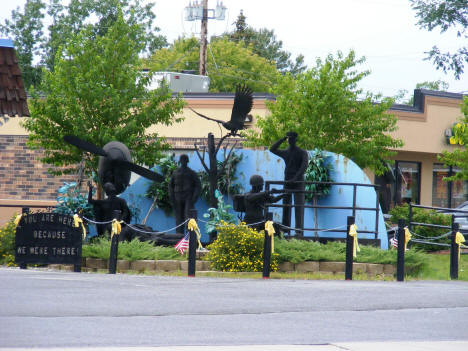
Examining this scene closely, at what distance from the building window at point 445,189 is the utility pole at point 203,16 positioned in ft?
44.6

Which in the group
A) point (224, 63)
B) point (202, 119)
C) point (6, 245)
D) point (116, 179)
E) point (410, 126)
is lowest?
point (6, 245)

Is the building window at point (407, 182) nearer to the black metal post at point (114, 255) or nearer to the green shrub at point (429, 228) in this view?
the green shrub at point (429, 228)

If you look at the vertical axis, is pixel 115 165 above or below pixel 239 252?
above

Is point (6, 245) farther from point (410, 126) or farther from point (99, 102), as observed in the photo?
point (410, 126)

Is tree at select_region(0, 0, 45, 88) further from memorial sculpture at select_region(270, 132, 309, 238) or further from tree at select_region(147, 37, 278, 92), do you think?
memorial sculpture at select_region(270, 132, 309, 238)

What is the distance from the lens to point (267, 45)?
270 ft

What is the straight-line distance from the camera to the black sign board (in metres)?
16.8

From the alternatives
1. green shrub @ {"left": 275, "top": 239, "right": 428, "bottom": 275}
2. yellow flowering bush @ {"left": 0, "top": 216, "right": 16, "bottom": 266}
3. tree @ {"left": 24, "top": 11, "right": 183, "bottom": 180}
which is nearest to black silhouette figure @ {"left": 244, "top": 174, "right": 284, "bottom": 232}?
green shrub @ {"left": 275, "top": 239, "right": 428, "bottom": 275}

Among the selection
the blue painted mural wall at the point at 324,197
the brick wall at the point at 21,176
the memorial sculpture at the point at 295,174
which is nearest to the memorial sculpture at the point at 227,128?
the blue painted mural wall at the point at 324,197

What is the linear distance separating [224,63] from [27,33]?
16046 millimetres

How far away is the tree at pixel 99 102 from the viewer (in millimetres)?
25062

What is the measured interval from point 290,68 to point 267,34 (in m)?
4.28

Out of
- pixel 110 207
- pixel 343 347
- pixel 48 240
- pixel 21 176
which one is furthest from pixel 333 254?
pixel 21 176

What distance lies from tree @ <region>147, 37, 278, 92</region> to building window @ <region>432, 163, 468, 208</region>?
24.6m
